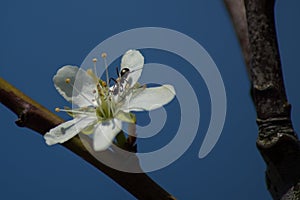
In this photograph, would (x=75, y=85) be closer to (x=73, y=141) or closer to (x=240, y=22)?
(x=73, y=141)

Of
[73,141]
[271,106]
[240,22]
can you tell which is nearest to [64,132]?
[73,141]

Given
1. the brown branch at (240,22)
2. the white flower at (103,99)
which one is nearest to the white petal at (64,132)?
the white flower at (103,99)

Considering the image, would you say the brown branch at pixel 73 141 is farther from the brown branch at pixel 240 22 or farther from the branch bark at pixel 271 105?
the brown branch at pixel 240 22

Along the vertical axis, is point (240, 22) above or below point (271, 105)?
above

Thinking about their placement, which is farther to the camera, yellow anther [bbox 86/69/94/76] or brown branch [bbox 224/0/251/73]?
brown branch [bbox 224/0/251/73]

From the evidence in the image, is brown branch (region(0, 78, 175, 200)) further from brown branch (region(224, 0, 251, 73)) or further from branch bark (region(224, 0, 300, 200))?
brown branch (region(224, 0, 251, 73))

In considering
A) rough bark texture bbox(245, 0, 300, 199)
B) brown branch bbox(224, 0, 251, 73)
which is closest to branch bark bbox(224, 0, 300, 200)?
rough bark texture bbox(245, 0, 300, 199)
